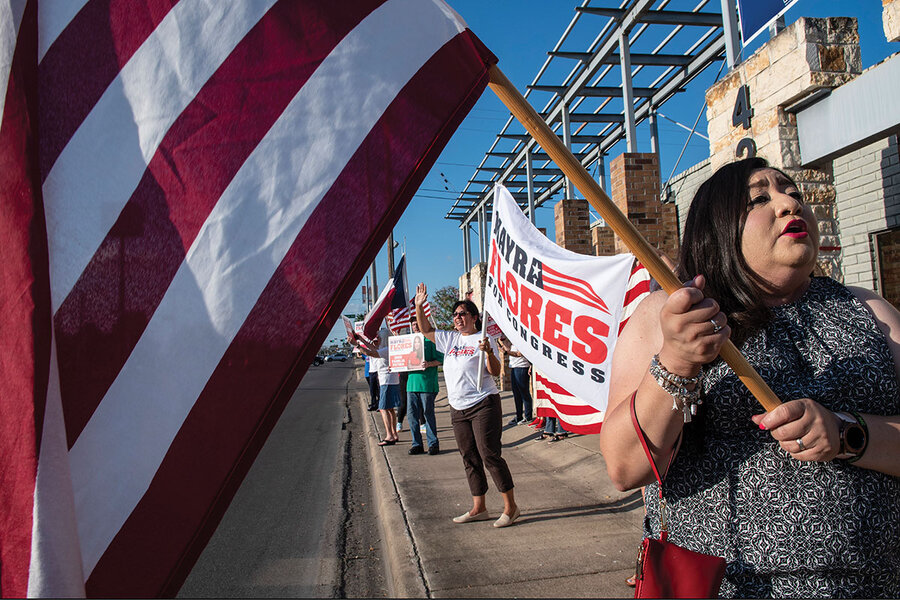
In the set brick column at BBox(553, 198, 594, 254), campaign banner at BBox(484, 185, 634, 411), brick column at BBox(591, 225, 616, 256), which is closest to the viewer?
campaign banner at BBox(484, 185, 634, 411)

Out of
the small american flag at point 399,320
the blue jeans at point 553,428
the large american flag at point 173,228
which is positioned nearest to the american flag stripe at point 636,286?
the large american flag at point 173,228

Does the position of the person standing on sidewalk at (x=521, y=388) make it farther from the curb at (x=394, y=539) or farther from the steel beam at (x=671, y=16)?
the steel beam at (x=671, y=16)

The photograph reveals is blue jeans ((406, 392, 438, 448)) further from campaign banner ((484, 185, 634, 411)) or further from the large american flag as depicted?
the large american flag

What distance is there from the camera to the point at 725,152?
5.04 meters

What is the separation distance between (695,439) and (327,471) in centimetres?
752

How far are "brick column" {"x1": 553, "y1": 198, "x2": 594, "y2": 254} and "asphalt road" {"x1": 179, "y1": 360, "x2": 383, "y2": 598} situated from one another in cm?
436

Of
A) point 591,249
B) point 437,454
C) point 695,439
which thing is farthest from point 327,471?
point 695,439

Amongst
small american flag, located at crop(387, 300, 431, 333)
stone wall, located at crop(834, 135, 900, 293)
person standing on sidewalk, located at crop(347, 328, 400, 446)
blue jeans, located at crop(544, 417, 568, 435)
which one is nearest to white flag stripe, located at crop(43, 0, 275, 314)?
stone wall, located at crop(834, 135, 900, 293)

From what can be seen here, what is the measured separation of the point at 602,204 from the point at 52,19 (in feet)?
3.88

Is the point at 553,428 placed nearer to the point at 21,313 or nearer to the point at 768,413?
the point at 768,413

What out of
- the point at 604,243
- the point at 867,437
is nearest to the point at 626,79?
the point at 604,243

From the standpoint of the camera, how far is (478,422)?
5.48 metres

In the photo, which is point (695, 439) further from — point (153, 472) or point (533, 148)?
point (533, 148)

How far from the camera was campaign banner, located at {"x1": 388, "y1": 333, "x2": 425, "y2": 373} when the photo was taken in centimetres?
842
